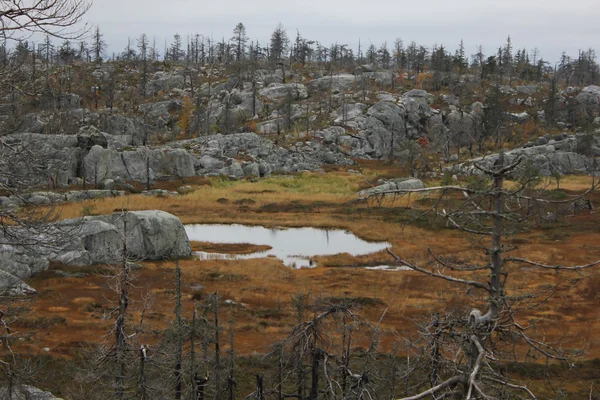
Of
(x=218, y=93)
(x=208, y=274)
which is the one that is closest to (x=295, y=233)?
(x=208, y=274)

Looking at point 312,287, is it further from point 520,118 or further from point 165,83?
point 165,83

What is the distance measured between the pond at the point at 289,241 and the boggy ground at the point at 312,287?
1412 millimetres

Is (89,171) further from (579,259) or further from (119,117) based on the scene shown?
(579,259)

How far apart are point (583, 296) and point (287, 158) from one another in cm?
5880

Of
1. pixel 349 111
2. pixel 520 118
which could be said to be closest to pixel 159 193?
pixel 349 111

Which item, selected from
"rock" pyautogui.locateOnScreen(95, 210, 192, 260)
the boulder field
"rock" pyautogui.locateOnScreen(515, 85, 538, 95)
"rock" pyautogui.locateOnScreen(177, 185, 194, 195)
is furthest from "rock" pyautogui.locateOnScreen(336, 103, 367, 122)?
the boulder field

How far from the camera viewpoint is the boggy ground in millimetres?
23375

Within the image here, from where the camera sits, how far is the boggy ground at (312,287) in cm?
2338

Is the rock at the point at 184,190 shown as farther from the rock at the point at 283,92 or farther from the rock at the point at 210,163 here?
the rock at the point at 283,92

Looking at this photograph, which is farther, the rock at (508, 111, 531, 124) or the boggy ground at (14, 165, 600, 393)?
the rock at (508, 111, 531, 124)

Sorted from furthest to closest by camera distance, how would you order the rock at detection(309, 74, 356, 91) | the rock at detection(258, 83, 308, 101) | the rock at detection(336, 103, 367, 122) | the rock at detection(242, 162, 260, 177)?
the rock at detection(309, 74, 356, 91) < the rock at detection(258, 83, 308, 101) < the rock at detection(336, 103, 367, 122) < the rock at detection(242, 162, 260, 177)

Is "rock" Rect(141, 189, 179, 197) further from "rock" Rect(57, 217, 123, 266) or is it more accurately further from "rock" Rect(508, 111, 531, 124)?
"rock" Rect(508, 111, 531, 124)

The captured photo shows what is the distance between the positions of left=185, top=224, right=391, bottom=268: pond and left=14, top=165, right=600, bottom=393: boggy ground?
1.41m

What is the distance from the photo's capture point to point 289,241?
4547 centimetres
